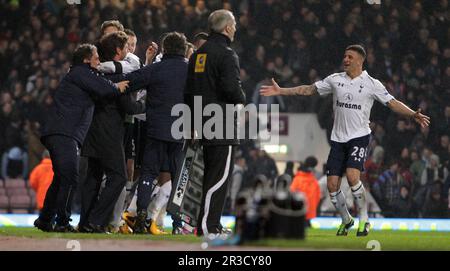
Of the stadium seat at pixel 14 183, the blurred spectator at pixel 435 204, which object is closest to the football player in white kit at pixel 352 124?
the blurred spectator at pixel 435 204

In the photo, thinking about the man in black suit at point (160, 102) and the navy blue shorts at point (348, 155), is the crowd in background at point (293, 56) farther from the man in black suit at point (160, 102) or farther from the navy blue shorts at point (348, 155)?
the man in black suit at point (160, 102)

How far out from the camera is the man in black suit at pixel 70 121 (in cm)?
1146

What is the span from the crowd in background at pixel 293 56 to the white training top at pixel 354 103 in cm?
766

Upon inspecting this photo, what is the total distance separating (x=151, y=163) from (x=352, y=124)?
258 centimetres

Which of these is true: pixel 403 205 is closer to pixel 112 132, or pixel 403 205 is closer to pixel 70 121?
pixel 112 132

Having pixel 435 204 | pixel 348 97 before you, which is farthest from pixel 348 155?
pixel 435 204

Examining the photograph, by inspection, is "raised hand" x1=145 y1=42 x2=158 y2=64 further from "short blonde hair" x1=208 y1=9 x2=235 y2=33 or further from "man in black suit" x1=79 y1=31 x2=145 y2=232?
"short blonde hair" x1=208 y1=9 x2=235 y2=33

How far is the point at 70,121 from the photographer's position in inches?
452

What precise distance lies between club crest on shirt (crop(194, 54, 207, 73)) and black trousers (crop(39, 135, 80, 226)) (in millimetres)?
1783

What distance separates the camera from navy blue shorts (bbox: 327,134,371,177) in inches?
507

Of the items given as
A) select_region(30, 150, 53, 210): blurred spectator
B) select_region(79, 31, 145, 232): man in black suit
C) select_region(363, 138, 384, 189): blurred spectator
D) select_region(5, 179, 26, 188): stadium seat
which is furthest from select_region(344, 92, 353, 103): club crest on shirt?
select_region(5, 179, 26, 188): stadium seat
